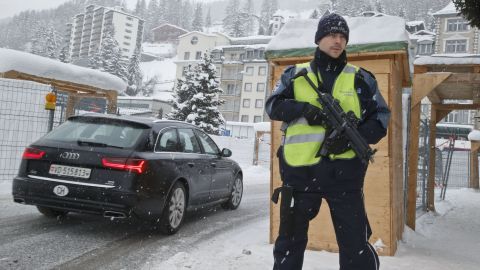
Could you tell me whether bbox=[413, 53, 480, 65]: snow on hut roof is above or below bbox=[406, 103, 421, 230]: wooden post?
above

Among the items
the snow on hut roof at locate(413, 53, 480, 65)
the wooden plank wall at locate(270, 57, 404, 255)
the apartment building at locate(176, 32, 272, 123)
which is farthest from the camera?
the apartment building at locate(176, 32, 272, 123)

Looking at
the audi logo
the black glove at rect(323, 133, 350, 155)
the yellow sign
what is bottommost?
the audi logo

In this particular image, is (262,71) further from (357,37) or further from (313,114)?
(313,114)

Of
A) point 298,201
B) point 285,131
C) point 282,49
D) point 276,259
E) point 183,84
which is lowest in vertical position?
point 276,259

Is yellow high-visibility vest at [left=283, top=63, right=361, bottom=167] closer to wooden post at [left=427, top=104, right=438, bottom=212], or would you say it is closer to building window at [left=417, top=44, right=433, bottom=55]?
wooden post at [left=427, top=104, right=438, bottom=212]

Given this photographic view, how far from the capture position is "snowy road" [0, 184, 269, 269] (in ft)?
14.6

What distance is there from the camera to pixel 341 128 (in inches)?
116

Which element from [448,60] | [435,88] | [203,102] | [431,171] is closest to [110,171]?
[448,60]

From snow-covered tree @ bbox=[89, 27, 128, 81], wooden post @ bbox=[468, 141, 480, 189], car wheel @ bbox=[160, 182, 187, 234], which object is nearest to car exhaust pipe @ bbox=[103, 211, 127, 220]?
car wheel @ bbox=[160, 182, 187, 234]

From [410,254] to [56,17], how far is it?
184m

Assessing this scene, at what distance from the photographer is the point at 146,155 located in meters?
5.51

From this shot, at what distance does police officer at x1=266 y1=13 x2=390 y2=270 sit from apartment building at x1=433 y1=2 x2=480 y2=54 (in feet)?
212

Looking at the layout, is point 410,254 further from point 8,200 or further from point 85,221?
point 8,200

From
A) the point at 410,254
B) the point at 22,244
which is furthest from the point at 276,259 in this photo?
the point at 22,244
